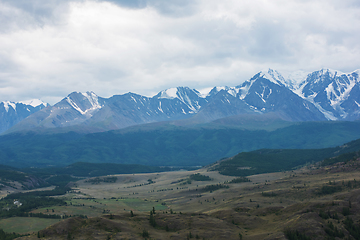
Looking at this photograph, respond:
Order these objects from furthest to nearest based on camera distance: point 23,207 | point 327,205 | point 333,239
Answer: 1. point 23,207
2. point 327,205
3. point 333,239

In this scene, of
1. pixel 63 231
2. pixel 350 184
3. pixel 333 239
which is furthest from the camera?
pixel 350 184

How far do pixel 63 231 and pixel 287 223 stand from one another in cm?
4831

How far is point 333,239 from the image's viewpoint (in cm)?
6988

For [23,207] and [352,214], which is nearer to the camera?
[352,214]

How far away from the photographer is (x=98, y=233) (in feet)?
244

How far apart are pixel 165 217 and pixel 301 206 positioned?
3527 cm

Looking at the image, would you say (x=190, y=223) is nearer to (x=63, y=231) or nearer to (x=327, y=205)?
(x=63, y=231)

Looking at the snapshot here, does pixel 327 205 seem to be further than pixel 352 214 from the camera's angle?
Yes

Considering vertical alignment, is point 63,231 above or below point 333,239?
above

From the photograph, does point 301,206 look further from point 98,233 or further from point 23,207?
point 23,207

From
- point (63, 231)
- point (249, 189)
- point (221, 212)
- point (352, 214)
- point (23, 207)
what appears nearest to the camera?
point (63, 231)

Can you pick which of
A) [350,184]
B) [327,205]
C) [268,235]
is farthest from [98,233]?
[350,184]

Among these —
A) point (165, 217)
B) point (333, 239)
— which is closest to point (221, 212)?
point (165, 217)

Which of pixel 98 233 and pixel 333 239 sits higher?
pixel 98 233
